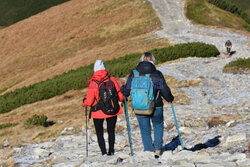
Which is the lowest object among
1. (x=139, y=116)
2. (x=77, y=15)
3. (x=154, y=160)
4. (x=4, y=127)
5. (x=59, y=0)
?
(x=4, y=127)

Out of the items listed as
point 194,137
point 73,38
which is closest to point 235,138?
point 194,137

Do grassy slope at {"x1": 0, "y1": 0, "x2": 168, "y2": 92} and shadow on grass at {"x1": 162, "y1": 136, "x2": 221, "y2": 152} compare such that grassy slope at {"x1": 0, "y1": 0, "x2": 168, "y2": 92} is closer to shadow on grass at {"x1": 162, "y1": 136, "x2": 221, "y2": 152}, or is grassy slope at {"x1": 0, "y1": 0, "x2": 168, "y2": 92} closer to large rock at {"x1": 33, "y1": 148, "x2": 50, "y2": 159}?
large rock at {"x1": 33, "y1": 148, "x2": 50, "y2": 159}

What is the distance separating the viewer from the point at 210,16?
142 ft

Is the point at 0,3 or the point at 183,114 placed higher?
the point at 0,3

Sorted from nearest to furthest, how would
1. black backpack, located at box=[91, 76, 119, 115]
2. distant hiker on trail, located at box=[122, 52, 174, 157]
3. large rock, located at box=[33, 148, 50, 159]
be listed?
distant hiker on trail, located at box=[122, 52, 174, 157] → black backpack, located at box=[91, 76, 119, 115] → large rock, located at box=[33, 148, 50, 159]

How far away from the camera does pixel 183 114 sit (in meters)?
12.0

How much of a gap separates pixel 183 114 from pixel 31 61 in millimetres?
34419

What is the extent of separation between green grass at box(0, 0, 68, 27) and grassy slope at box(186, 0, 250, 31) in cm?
4249

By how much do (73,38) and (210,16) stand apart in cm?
1766

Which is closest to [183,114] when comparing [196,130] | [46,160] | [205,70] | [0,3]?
[196,130]

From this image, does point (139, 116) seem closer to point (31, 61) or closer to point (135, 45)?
point (135, 45)

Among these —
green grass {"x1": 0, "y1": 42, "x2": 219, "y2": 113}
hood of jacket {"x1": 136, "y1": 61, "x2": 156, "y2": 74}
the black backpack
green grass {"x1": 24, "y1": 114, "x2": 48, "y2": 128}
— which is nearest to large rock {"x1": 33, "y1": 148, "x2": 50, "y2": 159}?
the black backpack

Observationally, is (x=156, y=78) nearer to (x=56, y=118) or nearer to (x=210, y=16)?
(x=56, y=118)

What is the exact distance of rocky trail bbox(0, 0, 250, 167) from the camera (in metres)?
6.16
